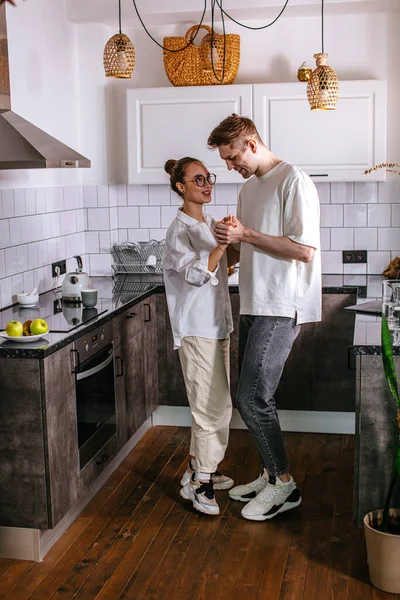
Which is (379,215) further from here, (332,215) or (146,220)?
(146,220)

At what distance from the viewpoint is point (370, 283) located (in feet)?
15.7

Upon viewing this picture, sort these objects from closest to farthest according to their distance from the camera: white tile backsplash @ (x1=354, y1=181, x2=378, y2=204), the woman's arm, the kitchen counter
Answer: the kitchen counter, the woman's arm, white tile backsplash @ (x1=354, y1=181, x2=378, y2=204)

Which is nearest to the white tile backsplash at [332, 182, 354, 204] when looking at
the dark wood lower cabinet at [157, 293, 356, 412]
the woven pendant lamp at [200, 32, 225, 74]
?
the dark wood lower cabinet at [157, 293, 356, 412]

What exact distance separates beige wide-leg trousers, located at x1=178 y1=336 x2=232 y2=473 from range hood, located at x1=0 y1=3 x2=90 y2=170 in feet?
3.32

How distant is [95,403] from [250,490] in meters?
0.85

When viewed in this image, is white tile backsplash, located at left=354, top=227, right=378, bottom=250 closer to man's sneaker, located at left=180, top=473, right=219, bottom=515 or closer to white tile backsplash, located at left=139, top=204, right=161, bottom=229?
white tile backsplash, located at left=139, top=204, right=161, bottom=229

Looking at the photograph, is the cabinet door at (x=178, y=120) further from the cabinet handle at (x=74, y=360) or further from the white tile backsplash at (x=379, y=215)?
the cabinet handle at (x=74, y=360)

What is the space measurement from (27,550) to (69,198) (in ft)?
7.81

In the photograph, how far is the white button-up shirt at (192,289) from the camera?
3510 millimetres

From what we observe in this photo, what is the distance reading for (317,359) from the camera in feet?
15.2

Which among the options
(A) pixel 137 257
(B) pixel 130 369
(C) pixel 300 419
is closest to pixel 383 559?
(B) pixel 130 369

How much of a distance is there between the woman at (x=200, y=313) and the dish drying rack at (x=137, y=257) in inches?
62.7

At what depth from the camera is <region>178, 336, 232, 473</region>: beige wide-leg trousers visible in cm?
361

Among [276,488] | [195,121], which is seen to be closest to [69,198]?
[195,121]
